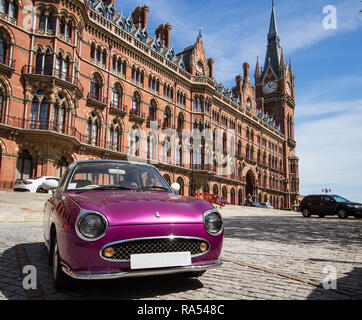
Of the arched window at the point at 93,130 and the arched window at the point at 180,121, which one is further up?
the arched window at the point at 180,121

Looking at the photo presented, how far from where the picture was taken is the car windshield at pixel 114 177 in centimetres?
409

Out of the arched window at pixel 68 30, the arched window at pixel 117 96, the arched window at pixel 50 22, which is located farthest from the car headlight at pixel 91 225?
the arched window at pixel 117 96

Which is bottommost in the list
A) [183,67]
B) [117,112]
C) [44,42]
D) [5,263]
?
[5,263]

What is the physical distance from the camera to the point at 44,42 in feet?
73.9

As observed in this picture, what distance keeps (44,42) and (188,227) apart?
23883 millimetres

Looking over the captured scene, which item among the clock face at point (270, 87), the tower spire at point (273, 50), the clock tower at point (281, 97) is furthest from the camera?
the tower spire at point (273, 50)

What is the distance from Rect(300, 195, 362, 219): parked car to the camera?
61.1ft

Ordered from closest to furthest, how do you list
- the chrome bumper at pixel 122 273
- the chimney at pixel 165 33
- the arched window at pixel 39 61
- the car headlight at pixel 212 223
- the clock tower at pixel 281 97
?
the chrome bumper at pixel 122 273
the car headlight at pixel 212 223
the arched window at pixel 39 61
the chimney at pixel 165 33
the clock tower at pixel 281 97

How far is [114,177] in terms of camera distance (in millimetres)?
4312

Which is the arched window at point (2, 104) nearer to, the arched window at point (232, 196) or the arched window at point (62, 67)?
the arched window at point (62, 67)

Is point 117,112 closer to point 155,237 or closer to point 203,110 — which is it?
point 203,110

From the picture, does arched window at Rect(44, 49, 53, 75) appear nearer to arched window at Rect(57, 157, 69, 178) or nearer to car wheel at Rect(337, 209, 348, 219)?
arched window at Rect(57, 157, 69, 178)

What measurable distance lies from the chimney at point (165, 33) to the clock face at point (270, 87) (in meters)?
38.0
